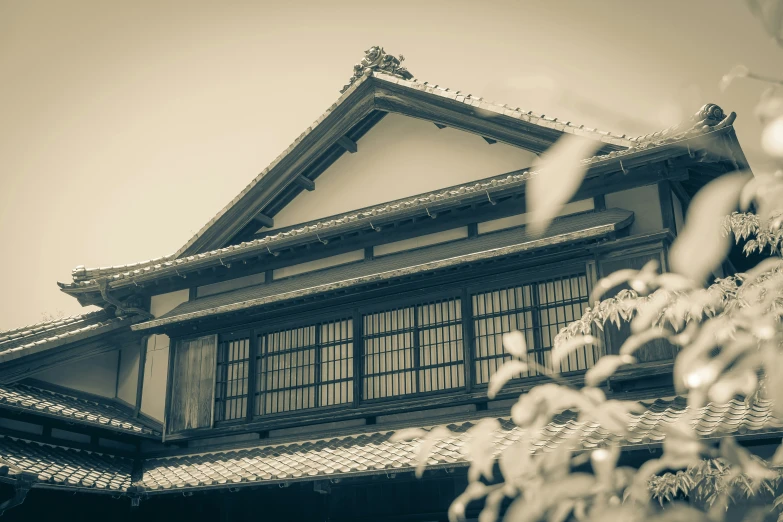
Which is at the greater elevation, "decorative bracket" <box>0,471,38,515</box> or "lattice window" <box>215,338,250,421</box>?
"lattice window" <box>215,338,250,421</box>

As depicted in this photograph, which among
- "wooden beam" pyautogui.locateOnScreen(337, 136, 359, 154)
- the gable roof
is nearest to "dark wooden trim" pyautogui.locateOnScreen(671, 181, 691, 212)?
the gable roof

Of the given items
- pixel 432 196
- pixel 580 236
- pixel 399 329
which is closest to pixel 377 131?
pixel 432 196

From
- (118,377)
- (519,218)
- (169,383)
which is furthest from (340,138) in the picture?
(118,377)

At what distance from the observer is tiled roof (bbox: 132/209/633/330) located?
37.6 ft

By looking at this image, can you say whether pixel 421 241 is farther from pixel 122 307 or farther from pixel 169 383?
pixel 122 307

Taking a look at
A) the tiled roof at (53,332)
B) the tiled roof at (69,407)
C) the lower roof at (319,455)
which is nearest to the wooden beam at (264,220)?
the tiled roof at (53,332)

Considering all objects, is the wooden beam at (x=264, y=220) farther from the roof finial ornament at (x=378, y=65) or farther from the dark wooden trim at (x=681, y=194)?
the dark wooden trim at (x=681, y=194)

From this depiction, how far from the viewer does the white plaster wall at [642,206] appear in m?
11.7

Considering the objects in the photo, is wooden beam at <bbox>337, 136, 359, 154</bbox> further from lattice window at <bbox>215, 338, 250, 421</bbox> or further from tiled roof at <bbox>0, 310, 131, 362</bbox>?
tiled roof at <bbox>0, 310, 131, 362</bbox>

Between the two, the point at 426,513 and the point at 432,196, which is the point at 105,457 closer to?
the point at 426,513

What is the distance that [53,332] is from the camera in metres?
14.7

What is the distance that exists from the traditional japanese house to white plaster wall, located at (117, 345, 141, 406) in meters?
0.03

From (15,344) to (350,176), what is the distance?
6.25 m

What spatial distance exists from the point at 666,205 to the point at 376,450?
16.9 ft
